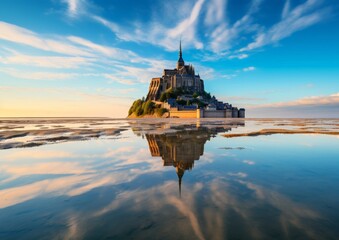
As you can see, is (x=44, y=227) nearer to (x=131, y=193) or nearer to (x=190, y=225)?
(x=131, y=193)

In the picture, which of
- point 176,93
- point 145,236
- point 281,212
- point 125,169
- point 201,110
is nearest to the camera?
point 145,236

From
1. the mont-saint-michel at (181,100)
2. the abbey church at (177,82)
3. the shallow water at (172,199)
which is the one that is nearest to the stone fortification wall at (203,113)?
the mont-saint-michel at (181,100)

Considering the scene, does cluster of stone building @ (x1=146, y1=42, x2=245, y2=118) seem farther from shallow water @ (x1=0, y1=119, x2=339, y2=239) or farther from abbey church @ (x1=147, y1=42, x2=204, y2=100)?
shallow water @ (x1=0, y1=119, x2=339, y2=239)

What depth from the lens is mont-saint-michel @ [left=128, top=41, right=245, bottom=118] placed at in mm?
103875

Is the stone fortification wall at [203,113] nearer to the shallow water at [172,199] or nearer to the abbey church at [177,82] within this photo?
the abbey church at [177,82]

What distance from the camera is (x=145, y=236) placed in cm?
334

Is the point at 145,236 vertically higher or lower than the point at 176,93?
lower

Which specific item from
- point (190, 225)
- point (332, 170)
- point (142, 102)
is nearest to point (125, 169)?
point (190, 225)

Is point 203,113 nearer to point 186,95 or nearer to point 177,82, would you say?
point 186,95

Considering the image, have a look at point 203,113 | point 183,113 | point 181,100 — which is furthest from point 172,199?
point 181,100

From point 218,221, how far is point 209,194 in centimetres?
130

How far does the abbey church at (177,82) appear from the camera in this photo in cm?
12500

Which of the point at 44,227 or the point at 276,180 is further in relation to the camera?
the point at 276,180

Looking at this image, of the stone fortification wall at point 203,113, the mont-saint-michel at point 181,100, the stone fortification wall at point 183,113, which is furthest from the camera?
the mont-saint-michel at point 181,100
